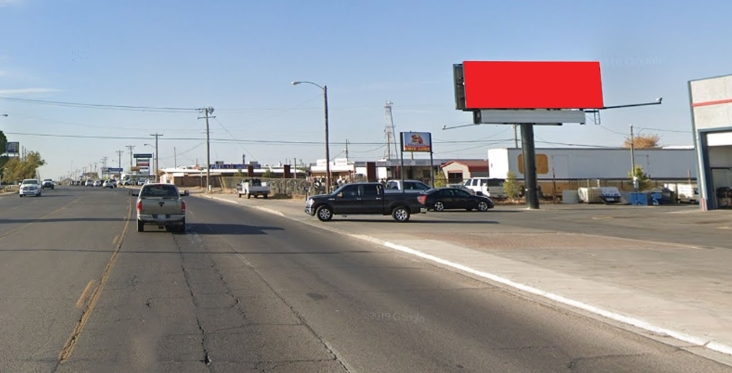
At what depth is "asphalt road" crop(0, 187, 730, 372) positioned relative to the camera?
20.9ft

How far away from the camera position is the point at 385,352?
673 cm

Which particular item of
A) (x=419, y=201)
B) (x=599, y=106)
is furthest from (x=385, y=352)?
(x=599, y=106)

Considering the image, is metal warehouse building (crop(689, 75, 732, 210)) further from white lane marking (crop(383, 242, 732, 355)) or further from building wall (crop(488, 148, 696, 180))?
white lane marking (crop(383, 242, 732, 355))

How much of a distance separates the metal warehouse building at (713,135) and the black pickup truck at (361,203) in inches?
721

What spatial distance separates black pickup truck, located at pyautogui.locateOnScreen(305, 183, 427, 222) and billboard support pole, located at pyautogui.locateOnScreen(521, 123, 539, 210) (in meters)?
15.0

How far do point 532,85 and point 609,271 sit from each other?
32.8 meters

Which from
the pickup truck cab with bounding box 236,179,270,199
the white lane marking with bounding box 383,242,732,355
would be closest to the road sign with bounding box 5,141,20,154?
the pickup truck cab with bounding box 236,179,270,199

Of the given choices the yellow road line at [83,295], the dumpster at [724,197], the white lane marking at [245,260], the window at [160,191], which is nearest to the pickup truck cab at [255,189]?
the window at [160,191]

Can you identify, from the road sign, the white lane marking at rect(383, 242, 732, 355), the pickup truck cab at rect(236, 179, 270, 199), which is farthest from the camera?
the road sign

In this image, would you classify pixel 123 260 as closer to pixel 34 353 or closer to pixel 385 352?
pixel 34 353

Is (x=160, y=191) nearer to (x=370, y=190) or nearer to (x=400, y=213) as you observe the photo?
(x=370, y=190)

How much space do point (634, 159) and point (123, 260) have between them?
57186 mm

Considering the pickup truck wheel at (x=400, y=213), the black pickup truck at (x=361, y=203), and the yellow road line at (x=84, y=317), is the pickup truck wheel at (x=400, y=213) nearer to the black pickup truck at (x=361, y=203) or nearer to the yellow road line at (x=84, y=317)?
the black pickup truck at (x=361, y=203)

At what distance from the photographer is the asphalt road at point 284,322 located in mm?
6363
